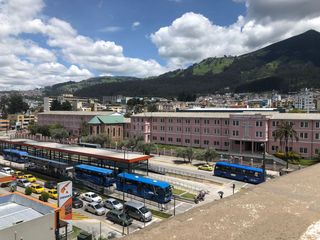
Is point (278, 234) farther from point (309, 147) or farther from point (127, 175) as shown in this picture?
point (309, 147)

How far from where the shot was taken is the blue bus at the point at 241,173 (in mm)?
43000

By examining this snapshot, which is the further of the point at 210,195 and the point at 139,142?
the point at 139,142

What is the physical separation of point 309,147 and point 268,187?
53.9 m

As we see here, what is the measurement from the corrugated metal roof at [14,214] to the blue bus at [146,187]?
51.1 ft

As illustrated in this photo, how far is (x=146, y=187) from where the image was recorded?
35594mm

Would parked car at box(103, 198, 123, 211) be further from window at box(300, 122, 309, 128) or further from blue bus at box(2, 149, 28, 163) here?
window at box(300, 122, 309, 128)

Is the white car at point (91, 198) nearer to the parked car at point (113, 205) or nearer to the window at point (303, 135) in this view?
the parked car at point (113, 205)

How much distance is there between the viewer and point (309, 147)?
190 ft

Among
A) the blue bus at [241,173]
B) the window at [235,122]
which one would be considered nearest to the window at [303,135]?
the window at [235,122]

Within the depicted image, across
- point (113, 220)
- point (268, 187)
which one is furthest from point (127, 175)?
point (268, 187)

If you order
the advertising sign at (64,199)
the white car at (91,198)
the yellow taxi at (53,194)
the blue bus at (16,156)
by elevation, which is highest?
the advertising sign at (64,199)

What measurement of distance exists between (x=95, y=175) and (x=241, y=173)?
22827 mm

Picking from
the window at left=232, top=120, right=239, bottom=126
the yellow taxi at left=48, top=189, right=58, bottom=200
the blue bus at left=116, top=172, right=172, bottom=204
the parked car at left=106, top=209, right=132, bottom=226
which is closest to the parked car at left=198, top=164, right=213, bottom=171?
the window at left=232, top=120, right=239, bottom=126

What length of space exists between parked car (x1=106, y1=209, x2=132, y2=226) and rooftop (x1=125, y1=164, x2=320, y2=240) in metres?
20.0
